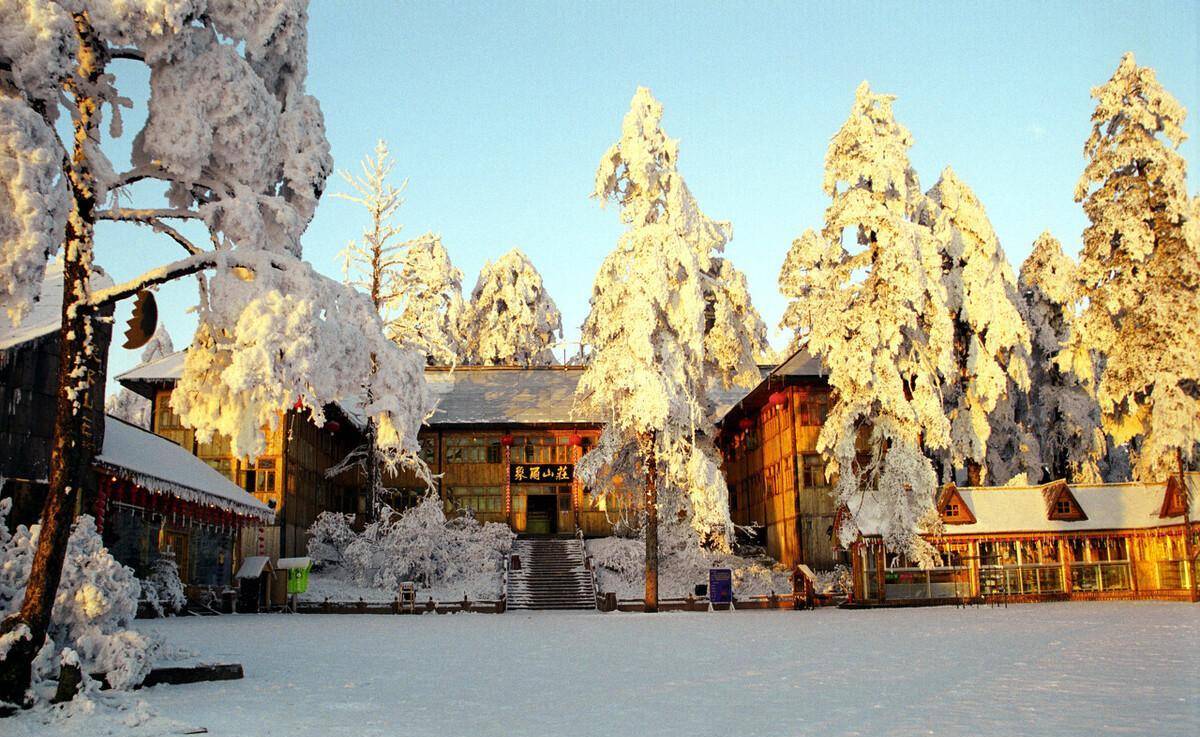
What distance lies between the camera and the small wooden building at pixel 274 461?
32.5 m

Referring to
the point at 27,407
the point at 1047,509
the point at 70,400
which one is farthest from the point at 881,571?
the point at 70,400

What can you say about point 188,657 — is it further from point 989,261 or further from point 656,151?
point 989,261

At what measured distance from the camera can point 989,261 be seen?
3122cm

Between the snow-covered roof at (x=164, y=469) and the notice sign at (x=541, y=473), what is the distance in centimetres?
1395

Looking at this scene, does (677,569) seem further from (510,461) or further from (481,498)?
(481,498)

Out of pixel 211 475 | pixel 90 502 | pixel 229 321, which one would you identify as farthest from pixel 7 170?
pixel 211 475

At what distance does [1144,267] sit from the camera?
28.1m

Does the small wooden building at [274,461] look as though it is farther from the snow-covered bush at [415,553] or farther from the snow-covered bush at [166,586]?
the snow-covered bush at [166,586]

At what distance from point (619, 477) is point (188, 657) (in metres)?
19.5

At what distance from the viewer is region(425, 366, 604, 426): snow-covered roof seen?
40656mm

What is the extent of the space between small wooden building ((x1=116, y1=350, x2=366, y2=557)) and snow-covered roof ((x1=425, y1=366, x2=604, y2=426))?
5426 mm

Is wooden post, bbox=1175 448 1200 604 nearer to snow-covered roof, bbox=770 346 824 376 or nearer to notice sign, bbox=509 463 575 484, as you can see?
snow-covered roof, bbox=770 346 824 376

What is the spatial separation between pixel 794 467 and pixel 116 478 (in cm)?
2159

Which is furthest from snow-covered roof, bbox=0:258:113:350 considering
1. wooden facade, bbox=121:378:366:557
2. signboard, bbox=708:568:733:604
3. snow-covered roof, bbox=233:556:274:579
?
signboard, bbox=708:568:733:604
